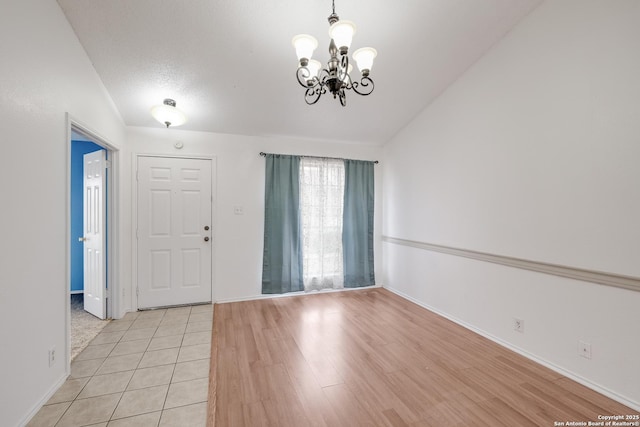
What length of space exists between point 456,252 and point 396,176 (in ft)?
5.10

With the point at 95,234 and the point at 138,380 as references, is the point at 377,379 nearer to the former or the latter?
the point at 138,380

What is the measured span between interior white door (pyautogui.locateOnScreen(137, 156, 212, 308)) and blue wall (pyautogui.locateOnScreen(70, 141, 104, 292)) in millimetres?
1497

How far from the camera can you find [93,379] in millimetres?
2115

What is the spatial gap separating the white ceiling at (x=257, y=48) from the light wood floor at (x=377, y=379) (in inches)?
103

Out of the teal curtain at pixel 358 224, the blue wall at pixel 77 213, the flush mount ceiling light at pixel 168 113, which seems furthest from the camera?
the teal curtain at pixel 358 224

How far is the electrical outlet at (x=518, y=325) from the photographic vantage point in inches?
98.5

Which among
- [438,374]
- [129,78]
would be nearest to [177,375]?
[438,374]

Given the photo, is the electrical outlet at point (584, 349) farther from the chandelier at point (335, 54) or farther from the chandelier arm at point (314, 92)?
the chandelier arm at point (314, 92)

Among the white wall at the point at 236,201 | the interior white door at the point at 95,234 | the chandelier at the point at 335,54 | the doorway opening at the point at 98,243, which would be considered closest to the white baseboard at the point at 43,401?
the doorway opening at the point at 98,243

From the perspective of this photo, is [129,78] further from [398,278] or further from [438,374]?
[398,278]

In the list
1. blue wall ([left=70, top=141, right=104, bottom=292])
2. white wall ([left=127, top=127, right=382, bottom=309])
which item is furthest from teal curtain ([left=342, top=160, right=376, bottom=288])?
blue wall ([left=70, top=141, right=104, bottom=292])

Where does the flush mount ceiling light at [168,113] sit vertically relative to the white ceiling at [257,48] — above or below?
below

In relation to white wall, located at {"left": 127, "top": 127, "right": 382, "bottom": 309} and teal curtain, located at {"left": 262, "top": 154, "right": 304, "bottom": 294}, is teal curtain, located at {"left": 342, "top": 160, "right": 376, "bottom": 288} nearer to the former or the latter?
teal curtain, located at {"left": 262, "top": 154, "right": 304, "bottom": 294}

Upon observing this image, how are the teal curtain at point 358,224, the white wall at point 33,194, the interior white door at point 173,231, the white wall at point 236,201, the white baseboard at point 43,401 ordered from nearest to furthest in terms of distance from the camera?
1. the white wall at point 33,194
2. the white baseboard at point 43,401
3. the interior white door at point 173,231
4. the white wall at point 236,201
5. the teal curtain at point 358,224
